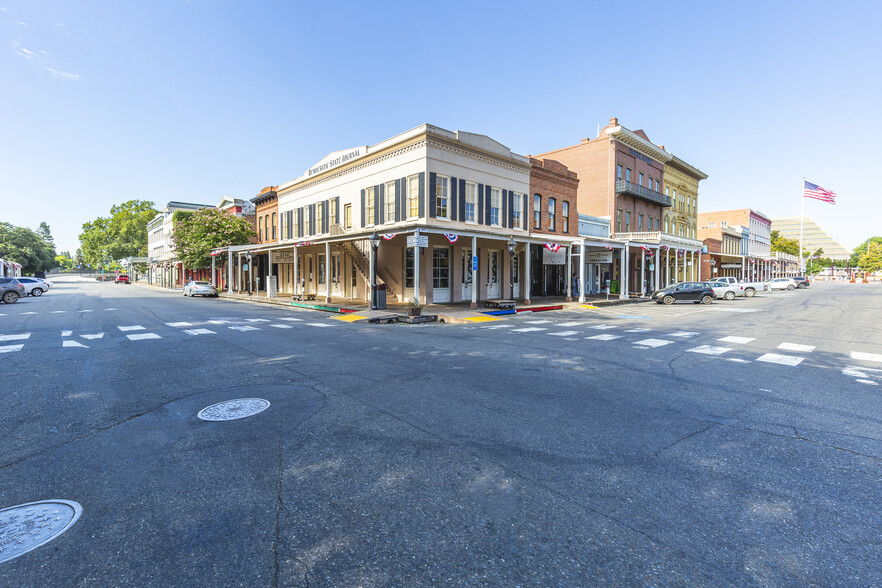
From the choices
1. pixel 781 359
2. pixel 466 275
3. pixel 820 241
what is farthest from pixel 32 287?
pixel 820 241

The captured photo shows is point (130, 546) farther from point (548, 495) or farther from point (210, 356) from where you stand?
point (210, 356)

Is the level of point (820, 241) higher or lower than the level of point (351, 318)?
higher

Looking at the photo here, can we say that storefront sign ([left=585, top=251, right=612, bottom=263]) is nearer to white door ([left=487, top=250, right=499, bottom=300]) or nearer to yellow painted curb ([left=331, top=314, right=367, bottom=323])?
white door ([left=487, top=250, right=499, bottom=300])

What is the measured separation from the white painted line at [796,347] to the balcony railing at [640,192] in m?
27.4

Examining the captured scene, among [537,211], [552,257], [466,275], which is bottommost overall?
[466,275]

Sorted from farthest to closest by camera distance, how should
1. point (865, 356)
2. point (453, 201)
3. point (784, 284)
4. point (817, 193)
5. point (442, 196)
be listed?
point (784, 284) → point (817, 193) → point (453, 201) → point (442, 196) → point (865, 356)

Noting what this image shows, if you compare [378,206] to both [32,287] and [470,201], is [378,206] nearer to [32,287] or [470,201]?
[470,201]

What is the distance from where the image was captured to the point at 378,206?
22797mm

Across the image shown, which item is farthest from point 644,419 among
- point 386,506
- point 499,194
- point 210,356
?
point 499,194

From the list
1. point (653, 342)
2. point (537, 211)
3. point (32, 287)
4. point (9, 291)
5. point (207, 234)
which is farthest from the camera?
point (207, 234)

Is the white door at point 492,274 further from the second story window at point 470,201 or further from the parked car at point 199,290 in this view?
the parked car at point 199,290

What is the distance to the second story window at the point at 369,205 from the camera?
23.5m

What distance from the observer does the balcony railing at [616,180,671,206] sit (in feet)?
116

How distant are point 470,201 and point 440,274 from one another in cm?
418
